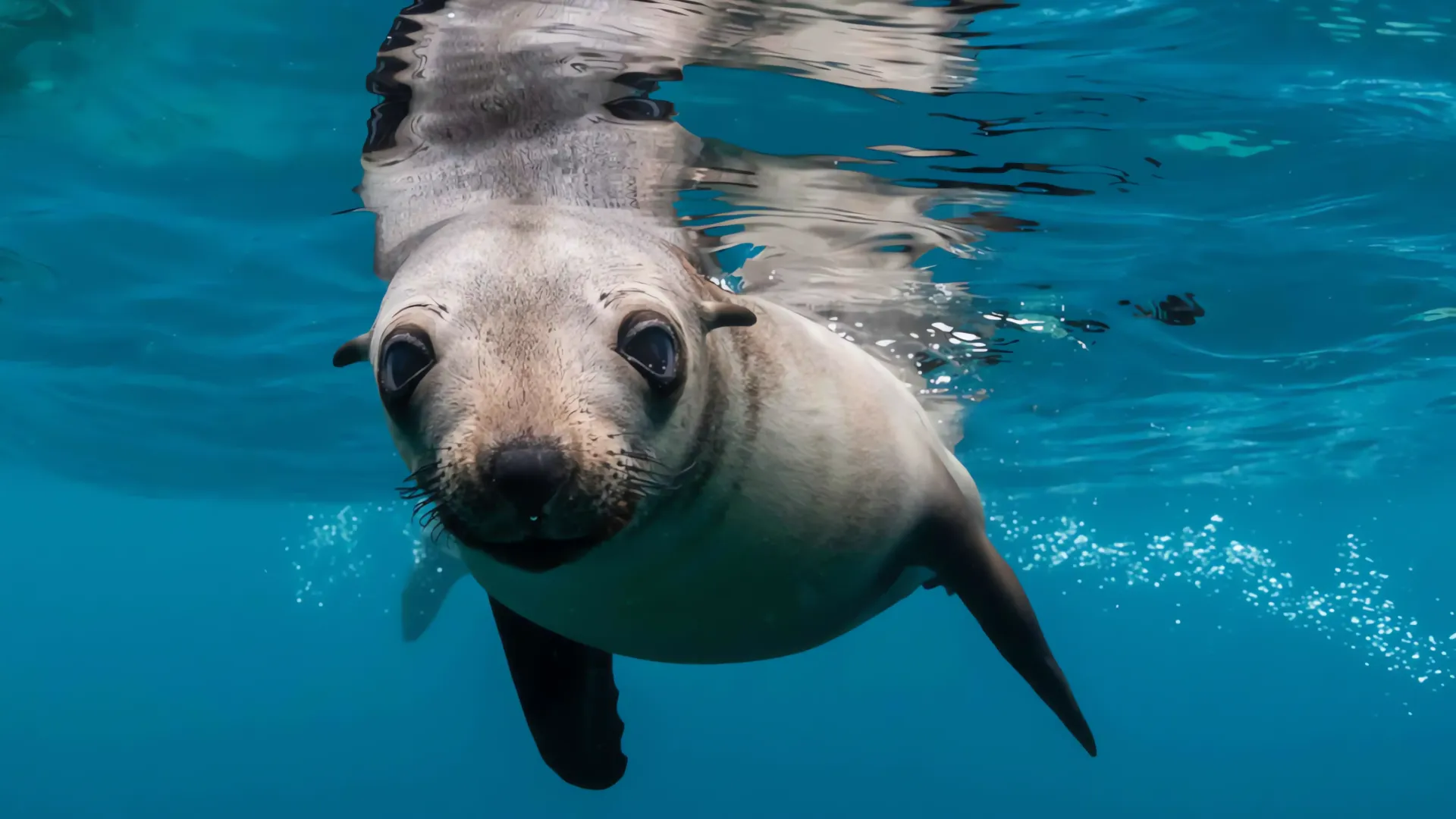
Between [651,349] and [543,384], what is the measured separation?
0.37 meters

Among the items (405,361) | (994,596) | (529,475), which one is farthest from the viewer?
(994,596)

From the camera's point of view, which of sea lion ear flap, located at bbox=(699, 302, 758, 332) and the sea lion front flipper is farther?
the sea lion front flipper

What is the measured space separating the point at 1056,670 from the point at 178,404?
17.5m

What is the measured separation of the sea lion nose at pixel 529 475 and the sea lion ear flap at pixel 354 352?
1141 mm

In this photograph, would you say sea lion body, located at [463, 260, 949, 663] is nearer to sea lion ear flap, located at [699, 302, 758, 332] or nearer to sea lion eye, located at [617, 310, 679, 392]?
sea lion ear flap, located at [699, 302, 758, 332]

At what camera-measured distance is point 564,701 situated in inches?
184

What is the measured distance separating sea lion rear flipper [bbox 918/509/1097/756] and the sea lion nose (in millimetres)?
2282

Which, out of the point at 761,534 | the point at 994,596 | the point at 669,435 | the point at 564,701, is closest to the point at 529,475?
the point at 669,435

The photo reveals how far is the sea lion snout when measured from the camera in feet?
8.23

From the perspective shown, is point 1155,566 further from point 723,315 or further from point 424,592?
point 723,315

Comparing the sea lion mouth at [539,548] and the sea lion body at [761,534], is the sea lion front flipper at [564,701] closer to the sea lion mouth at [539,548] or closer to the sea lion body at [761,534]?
the sea lion body at [761,534]

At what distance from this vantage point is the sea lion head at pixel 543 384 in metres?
2.60

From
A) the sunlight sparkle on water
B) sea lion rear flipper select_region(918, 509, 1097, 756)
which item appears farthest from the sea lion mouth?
the sunlight sparkle on water

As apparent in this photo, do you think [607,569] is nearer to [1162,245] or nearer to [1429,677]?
[1162,245]
